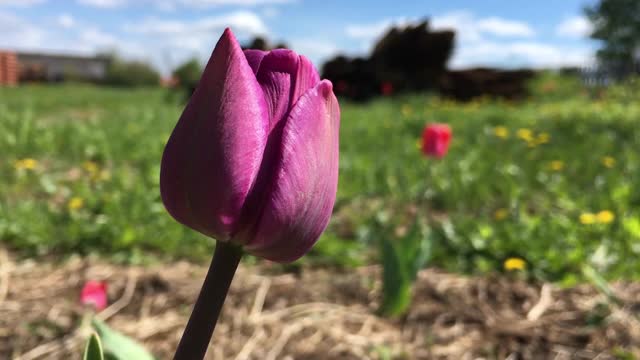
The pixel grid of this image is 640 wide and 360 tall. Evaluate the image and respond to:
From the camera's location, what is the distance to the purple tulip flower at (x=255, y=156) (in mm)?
646

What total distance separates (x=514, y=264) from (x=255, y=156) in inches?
89.1

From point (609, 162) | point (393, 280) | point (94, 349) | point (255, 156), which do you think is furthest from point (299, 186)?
point (609, 162)

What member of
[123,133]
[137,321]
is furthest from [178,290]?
[123,133]

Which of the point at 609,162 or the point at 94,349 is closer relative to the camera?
the point at 94,349

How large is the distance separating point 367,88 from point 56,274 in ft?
37.0

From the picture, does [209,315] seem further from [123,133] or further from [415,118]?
[415,118]

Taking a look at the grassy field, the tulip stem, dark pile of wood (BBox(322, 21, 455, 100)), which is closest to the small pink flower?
the grassy field

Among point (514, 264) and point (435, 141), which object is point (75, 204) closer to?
point (435, 141)

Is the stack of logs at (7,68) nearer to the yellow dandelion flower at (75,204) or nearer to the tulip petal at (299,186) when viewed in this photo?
the yellow dandelion flower at (75,204)

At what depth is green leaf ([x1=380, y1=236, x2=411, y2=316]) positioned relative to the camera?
2.13 m

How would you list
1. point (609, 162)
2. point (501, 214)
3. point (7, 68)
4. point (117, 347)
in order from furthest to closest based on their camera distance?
point (7, 68)
point (609, 162)
point (501, 214)
point (117, 347)

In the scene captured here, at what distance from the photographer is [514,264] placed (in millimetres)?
2738

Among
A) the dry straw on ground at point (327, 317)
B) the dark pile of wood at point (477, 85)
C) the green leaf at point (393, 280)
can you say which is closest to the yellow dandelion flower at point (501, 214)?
the dry straw on ground at point (327, 317)

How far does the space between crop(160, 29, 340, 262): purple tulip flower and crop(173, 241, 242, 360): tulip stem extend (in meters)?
0.02
